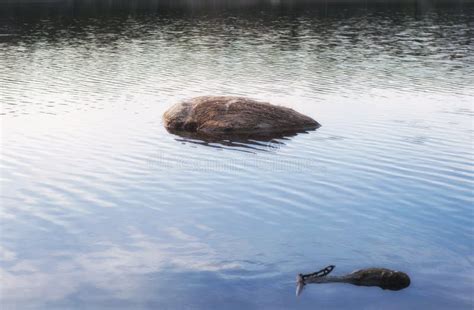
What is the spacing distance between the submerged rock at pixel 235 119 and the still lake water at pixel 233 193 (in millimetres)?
1092

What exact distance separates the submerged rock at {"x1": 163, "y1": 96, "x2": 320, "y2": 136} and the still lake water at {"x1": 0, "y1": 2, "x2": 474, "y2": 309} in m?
1.09

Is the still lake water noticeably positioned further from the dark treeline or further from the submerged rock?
the dark treeline

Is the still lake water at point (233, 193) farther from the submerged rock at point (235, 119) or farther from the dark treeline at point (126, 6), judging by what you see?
the dark treeline at point (126, 6)

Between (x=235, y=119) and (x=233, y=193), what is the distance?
11.1 meters

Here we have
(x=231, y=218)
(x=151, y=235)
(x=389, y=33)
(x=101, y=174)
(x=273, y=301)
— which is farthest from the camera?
(x=389, y=33)

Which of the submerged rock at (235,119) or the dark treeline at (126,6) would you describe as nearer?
the submerged rock at (235,119)

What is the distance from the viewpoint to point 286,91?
51.6m

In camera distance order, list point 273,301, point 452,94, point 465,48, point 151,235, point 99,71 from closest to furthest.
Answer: point 273,301 < point 151,235 < point 452,94 < point 99,71 < point 465,48

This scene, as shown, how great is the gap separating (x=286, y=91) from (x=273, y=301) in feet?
119

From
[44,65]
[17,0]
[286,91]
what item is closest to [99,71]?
[44,65]

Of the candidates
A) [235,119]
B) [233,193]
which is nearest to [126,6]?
[235,119]

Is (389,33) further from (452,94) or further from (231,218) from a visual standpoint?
(231,218)

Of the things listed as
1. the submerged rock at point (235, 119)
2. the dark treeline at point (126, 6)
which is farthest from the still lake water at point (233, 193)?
the dark treeline at point (126, 6)

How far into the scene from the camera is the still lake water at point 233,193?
17.2 m
